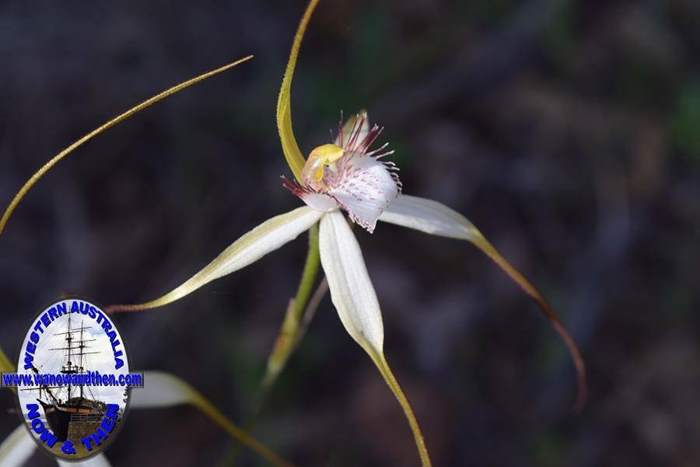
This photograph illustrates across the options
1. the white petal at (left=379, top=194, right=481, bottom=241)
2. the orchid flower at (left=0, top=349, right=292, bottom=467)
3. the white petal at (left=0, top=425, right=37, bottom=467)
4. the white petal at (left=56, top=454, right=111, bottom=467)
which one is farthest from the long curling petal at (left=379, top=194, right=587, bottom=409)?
the white petal at (left=0, top=425, right=37, bottom=467)

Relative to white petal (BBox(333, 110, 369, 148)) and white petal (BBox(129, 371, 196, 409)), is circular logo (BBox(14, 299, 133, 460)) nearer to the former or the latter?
white petal (BBox(129, 371, 196, 409))

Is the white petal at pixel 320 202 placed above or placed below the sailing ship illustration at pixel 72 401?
above

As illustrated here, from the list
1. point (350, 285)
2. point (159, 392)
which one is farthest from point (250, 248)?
point (159, 392)

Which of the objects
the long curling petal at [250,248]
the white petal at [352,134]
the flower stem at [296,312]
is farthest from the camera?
the white petal at [352,134]

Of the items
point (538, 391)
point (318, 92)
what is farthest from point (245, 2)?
point (538, 391)

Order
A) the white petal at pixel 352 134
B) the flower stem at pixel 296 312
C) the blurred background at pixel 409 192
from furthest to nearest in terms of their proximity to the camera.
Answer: the blurred background at pixel 409 192
the white petal at pixel 352 134
the flower stem at pixel 296 312

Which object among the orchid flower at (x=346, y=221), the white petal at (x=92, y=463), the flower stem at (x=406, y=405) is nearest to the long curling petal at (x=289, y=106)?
the orchid flower at (x=346, y=221)

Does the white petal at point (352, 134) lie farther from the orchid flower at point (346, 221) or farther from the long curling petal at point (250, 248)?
the long curling petal at point (250, 248)
